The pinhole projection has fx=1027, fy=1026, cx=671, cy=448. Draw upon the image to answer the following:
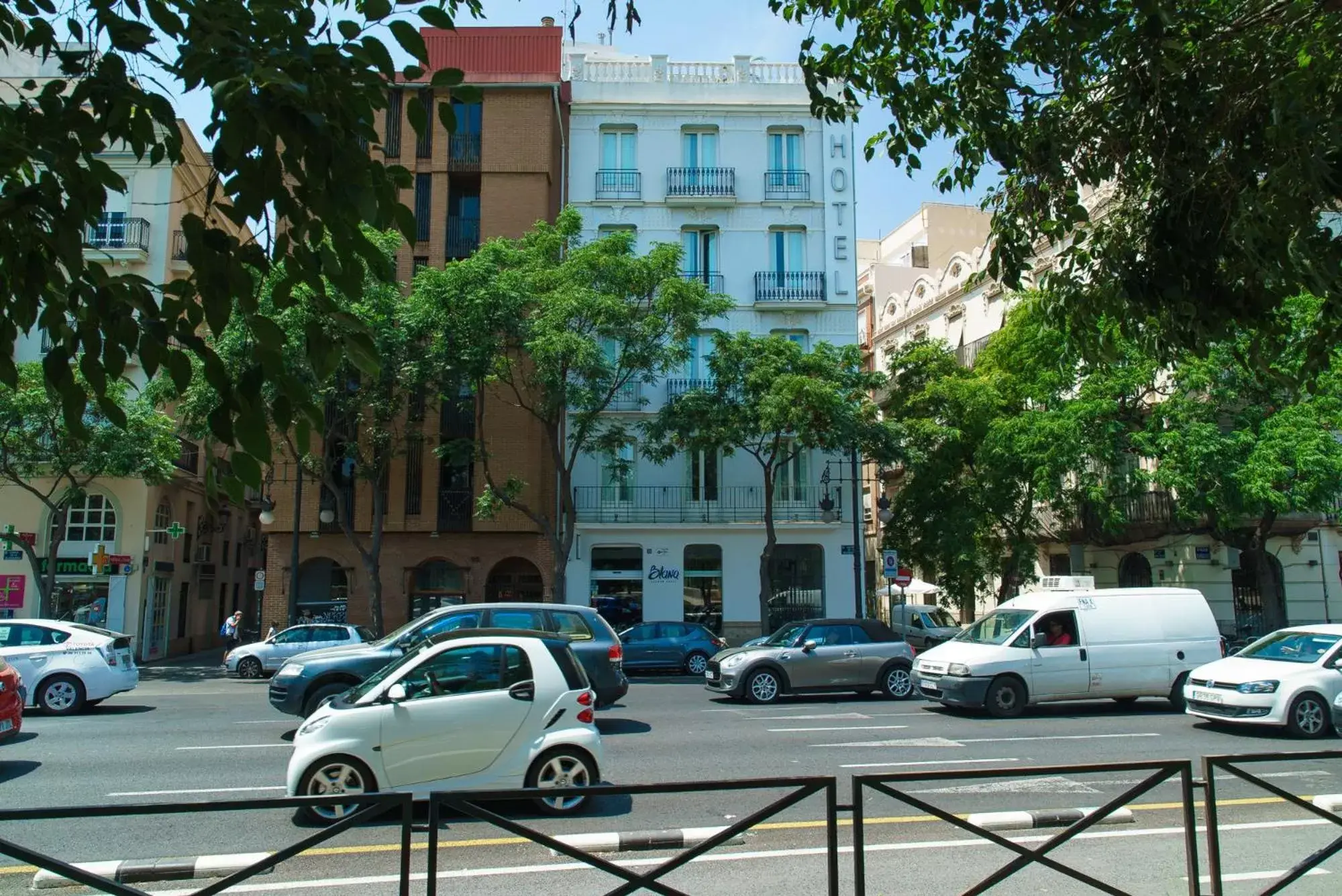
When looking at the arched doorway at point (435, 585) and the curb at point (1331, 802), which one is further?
the arched doorway at point (435, 585)

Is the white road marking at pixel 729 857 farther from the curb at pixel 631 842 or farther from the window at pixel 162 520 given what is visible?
the window at pixel 162 520

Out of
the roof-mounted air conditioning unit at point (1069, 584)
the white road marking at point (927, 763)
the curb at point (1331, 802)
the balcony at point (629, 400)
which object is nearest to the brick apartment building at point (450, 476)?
the balcony at point (629, 400)

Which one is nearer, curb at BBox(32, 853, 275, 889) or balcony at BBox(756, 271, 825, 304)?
curb at BBox(32, 853, 275, 889)

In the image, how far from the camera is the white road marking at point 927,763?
37.4 feet

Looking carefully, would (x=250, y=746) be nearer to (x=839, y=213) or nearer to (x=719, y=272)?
(x=719, y=272)

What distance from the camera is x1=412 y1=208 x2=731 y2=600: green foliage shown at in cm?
2559

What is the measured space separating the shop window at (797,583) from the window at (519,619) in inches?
689

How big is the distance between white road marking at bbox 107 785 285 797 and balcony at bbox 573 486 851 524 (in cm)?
2202

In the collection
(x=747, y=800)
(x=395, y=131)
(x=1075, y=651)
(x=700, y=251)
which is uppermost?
(x=395, y=131)

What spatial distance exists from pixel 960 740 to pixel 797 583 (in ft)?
61.7

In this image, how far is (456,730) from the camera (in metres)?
8.80

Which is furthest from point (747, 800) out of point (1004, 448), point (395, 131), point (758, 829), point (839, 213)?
point (395, 131)

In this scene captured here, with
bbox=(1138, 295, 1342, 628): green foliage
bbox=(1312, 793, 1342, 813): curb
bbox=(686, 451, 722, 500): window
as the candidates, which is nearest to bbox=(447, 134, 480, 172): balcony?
bbox=(686, 451, 722, 500): window

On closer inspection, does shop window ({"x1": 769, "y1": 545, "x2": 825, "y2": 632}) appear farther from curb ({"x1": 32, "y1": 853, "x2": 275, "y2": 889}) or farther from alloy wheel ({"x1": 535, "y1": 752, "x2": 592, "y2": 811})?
curb ({"x1": 32, "y1": 853, "x2": 275, "y2": 889})
